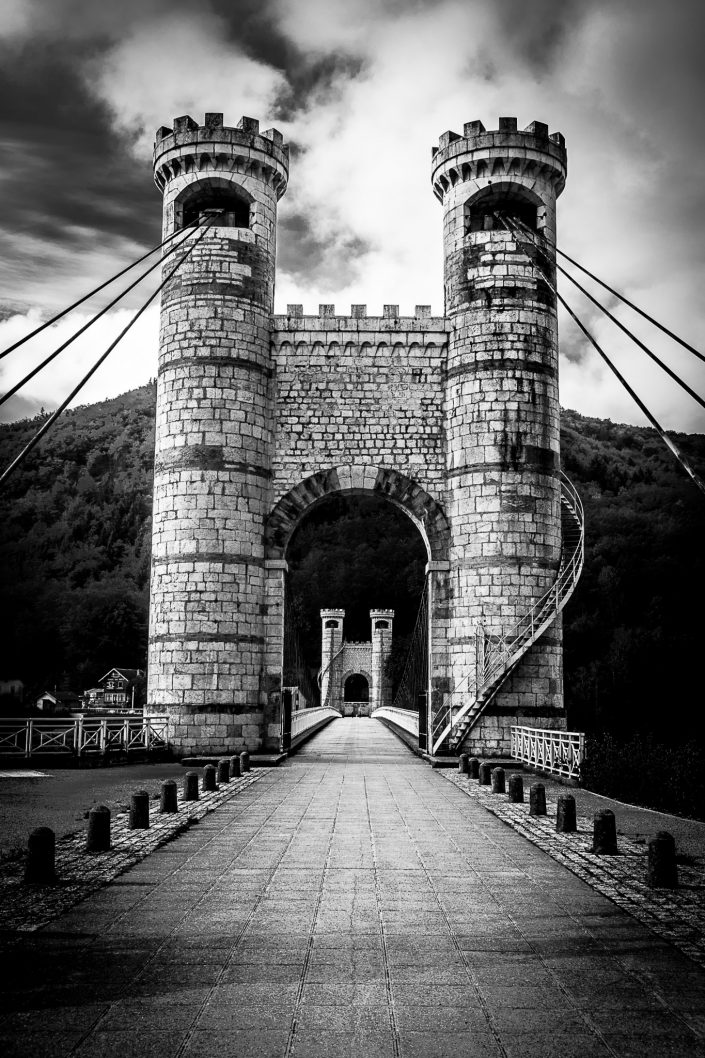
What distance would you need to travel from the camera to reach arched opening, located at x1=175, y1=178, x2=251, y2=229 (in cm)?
2025

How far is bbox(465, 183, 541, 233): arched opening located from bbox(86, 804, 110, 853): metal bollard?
15.6 m

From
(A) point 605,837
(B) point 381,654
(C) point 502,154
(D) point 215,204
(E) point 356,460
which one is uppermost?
(C) point 502,154

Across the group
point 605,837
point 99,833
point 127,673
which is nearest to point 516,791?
point 605,837

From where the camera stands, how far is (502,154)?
20125 mm

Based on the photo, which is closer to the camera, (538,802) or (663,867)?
(663,867)

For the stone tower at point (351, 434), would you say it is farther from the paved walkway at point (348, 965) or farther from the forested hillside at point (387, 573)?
the forested hillside at point (387, 573)

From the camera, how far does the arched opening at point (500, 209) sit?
66.9ft

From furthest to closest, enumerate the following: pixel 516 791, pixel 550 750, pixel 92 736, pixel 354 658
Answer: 1. pixel 354 658
2. pixel 92 736
3. pixel 550 750
4. pixel 516 791

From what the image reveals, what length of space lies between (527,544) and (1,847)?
505 inches

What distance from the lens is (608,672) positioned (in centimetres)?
4359

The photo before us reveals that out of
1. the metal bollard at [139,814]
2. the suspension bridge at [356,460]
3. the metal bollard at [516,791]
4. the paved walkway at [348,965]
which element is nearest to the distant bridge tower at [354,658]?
the suspension bridge at [356,460]

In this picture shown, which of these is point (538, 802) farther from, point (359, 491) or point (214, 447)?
point (214, 447)

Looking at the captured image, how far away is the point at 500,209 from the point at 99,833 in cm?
1656

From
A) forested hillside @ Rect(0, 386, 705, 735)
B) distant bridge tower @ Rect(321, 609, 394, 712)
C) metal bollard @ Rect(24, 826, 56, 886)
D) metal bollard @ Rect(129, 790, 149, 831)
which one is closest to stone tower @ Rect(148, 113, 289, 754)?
metal bollard @ Rect(129, 790, 149, 831)
